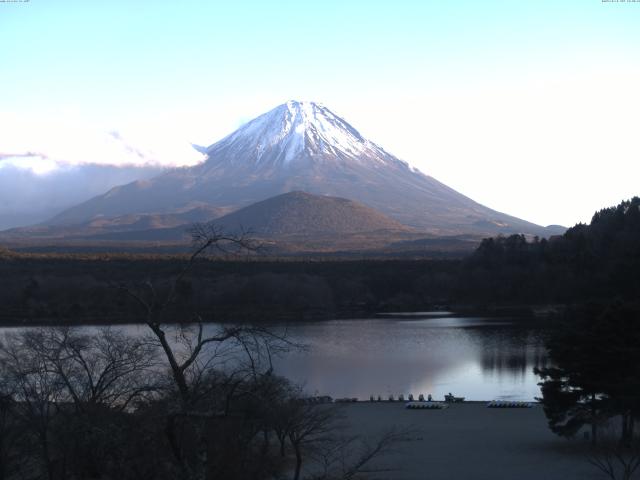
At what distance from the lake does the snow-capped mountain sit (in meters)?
62.9

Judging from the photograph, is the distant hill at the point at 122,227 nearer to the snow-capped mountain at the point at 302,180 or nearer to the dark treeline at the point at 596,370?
the snow-capped mountain at the point at 302,180

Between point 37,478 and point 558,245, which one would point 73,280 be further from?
point 37,478

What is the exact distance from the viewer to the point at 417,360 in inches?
848

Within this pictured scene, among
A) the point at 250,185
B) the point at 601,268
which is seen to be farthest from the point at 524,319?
the point at 250,185

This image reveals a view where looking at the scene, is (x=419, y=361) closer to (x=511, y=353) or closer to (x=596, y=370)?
(x=511, y=353)

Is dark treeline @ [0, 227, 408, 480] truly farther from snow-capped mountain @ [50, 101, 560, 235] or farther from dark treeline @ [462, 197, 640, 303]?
snow-capped mountain @ [50, 101, 560, 235]

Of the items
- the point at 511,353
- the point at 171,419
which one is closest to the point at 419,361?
the point at 511,353

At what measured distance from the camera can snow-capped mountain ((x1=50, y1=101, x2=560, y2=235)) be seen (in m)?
99.1

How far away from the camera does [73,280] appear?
37.9 meters

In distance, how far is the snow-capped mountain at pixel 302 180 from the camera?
325 feet

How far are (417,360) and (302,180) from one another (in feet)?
271

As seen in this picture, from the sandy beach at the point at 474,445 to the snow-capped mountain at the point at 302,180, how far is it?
76.8 meters

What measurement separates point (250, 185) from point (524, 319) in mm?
73636

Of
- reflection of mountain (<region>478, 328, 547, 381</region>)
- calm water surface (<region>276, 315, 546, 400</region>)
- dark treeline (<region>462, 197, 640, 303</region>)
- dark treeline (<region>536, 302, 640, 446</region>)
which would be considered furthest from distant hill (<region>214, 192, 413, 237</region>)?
dark treeline (<region>536, 302, 640, 446</region>)
